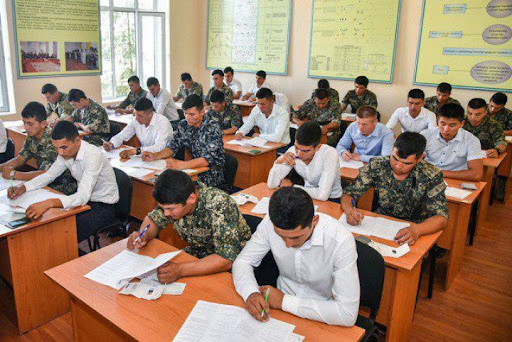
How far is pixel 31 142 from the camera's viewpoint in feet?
12.5

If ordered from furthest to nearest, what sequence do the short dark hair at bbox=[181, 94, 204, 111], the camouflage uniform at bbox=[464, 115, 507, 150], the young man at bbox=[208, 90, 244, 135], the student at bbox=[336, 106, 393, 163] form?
the young man at bbox=[208, 90, 244, 135] → the camouflage uniform at bbox=[464, 115, 507, 150] → the student at bbox=[336, 106, 393, 163] → the short dark hair at bbox=[181, 94, 204, 111]

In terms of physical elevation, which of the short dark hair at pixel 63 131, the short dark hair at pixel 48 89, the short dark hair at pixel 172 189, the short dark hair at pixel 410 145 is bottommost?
the short dark hair at pixel 172 189

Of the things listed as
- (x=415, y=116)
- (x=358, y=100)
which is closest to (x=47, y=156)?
(x=415, y=116)

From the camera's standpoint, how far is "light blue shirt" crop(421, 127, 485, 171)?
3867mm

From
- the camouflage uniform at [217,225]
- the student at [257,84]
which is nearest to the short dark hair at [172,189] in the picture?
the camouflage uniform at [217,225]

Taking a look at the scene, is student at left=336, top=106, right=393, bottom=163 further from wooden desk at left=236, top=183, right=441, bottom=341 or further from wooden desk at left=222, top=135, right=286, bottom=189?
wooden desk at left=236, top=183, right=441, bottom=341

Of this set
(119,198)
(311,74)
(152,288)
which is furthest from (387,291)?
(311,74)

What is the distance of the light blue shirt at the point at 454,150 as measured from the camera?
3867 millimetres

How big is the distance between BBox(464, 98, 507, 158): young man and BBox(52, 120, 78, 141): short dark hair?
447 centimetres

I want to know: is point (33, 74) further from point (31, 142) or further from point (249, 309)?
point (249, 309)

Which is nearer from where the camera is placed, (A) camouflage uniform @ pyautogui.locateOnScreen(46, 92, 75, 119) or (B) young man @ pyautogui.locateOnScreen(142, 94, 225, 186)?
(B) young man @ pyautogui.locateOnScreen(142, 94, 225, 186)

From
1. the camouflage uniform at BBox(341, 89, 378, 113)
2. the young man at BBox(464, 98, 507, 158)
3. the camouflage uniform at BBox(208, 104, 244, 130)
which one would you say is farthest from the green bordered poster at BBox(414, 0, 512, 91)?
the camouflage uniform at BBox(208, 104, 244, 130)

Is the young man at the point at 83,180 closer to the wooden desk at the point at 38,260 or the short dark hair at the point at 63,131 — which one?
the short dark hair at the point at 63,131

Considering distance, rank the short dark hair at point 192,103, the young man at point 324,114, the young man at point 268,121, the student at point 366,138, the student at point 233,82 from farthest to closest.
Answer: the student at point 233,82, the young man at point 324,114, the young man at point 268,121, the student at point 366,138, the short dark hair at point 192,103
